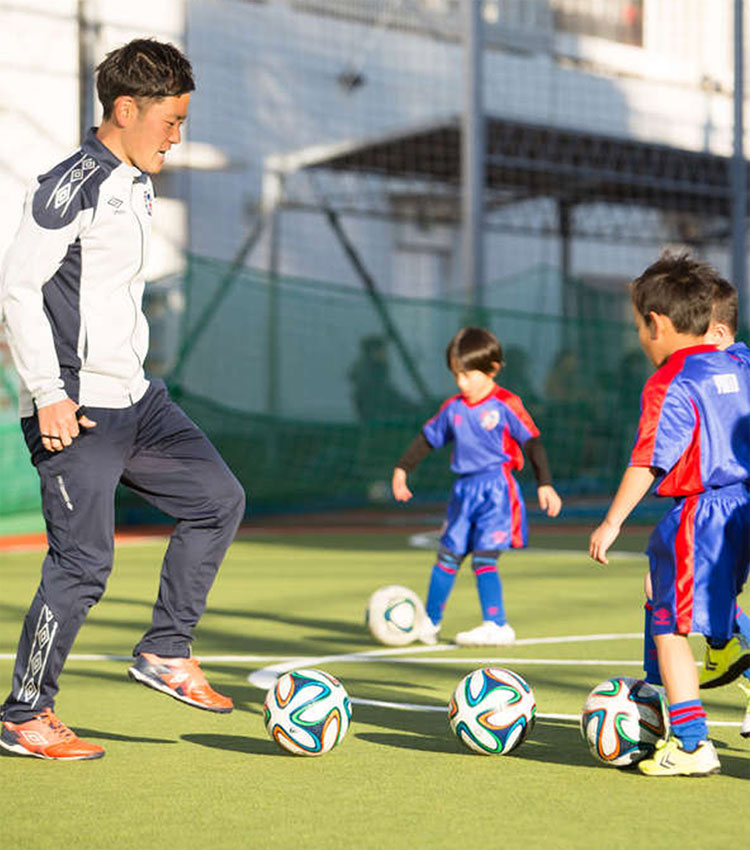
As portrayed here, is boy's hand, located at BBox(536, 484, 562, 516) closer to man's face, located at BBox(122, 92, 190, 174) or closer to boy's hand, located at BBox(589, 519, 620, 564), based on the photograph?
boy's hand, located at BBox(589, 519, 620, 564)

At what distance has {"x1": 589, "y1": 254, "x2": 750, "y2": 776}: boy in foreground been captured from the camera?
435 centimetres

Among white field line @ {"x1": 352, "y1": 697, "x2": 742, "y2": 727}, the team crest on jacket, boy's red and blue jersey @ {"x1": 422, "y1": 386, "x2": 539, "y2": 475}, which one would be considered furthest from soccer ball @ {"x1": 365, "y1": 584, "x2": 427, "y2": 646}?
white field line @ {"x1": 352, "y1": 697, "x2": 742, "y2": 727}

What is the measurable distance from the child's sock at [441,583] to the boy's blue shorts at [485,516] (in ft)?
0.15

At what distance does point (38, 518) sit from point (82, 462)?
32.2 feet

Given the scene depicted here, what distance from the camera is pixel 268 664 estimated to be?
6633 millimetres

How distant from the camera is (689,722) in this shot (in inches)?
171

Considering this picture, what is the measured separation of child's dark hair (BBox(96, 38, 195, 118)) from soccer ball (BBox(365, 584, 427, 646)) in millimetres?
2981

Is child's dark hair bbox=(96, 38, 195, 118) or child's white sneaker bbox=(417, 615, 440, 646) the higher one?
child's dark hair bbox=(96, 38, 195, 118)

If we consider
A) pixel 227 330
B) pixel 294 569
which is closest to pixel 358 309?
pixel 227 330

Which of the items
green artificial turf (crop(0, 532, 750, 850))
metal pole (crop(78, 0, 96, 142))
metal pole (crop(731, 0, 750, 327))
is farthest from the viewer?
metal pole (crop(731, 0, 750, 327))

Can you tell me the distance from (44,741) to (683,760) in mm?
1729

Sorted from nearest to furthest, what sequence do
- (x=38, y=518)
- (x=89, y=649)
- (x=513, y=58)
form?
(x=89, y=649) → (x=38, y=518) → (x=513, y=58)

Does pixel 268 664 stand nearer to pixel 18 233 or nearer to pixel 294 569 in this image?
pixel 18 233

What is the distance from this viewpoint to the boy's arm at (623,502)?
14.2 feet
